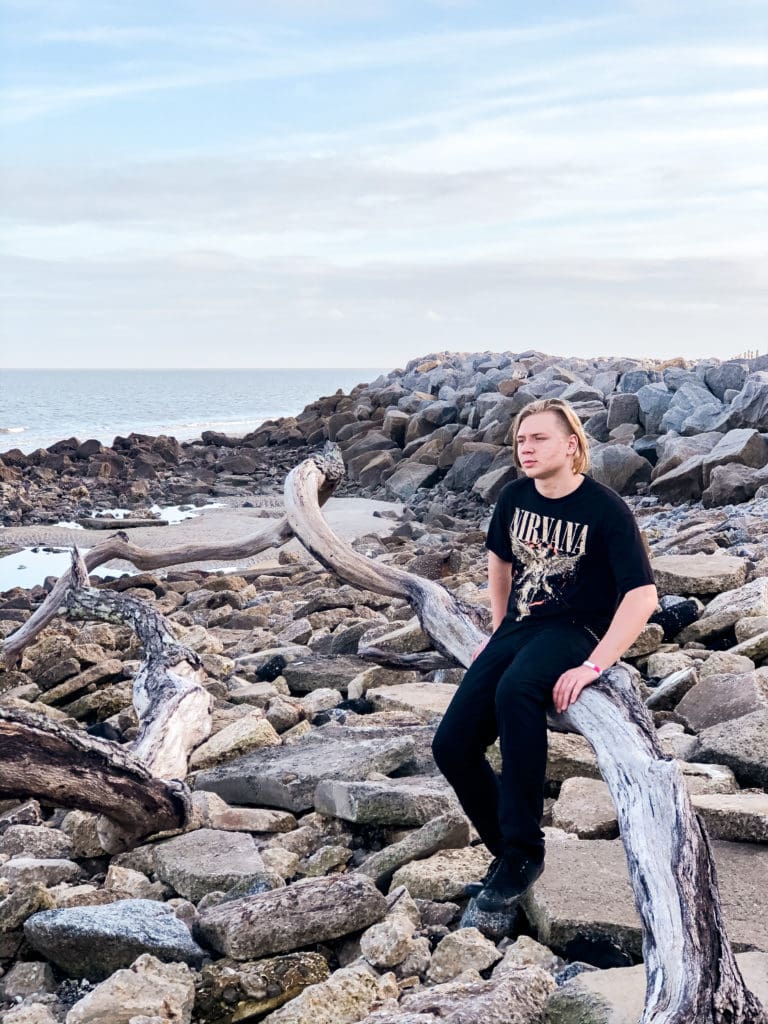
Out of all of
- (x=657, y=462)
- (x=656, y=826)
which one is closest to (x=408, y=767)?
(x=656, y=826)

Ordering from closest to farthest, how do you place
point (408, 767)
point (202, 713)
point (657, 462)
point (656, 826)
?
point (656, 826), point (408, 767), point (202, 713), point (657, 462)

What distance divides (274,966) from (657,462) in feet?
50.2

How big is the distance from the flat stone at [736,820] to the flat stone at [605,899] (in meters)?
0.04

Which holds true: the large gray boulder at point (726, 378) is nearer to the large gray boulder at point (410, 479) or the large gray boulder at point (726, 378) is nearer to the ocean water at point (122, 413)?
the large gray boulder at point (410, 479)

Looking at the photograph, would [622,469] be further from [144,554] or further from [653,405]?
[144,554]

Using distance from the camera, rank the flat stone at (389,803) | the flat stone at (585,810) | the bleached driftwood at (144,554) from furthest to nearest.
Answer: the bleached driftwood at (144,554) < the flat stone at (389,803) < the flat stone at (585,810)

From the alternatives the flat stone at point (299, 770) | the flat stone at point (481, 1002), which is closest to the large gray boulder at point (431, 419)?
the flat stone at point (299, 770)

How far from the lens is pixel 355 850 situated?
4254mm

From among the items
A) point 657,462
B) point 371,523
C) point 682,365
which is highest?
point 682,365

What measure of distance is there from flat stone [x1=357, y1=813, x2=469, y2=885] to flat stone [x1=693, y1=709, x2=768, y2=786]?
1.17 m

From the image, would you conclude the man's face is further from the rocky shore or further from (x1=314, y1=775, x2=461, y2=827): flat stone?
(x1=314, y1=775, x2=461, y2=827): flat stone

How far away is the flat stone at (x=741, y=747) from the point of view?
4.30 meters

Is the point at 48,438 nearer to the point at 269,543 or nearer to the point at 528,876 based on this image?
the point at 269,543

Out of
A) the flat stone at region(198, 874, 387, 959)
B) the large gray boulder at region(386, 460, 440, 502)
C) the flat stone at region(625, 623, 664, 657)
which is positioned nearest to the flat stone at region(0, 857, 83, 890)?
the flat stone at region(198, 874, 387, 959)
